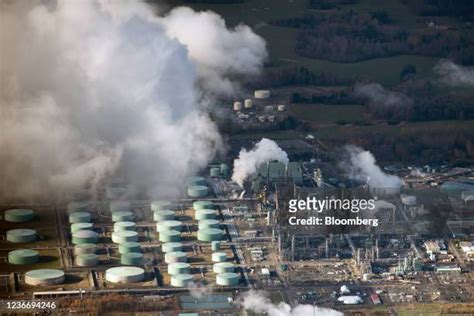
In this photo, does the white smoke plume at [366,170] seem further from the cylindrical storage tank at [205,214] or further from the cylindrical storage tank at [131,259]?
the cylindrical storage tank at [131,259]

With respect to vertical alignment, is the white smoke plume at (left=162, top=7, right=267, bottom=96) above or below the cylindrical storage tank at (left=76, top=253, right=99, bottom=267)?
above

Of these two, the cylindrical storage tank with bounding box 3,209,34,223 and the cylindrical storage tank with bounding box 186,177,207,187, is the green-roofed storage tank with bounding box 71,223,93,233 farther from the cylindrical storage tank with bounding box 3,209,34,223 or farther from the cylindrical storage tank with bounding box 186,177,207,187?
the cylindrical storage tank with bounding box 186,177,207,187

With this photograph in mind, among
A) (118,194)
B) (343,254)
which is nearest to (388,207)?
(343,254)

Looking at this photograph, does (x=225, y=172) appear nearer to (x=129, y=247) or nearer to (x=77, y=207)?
(x=77, y=207)

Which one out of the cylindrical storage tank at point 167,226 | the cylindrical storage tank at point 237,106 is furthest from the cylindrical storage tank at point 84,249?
the cylindrical storage tank at point 237,106

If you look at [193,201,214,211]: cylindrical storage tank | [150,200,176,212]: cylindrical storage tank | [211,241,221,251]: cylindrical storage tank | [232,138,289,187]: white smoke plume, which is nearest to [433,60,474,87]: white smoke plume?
[232,138,289,187]: white smoke plume

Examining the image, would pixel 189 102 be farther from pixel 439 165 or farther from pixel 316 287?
pixel 316 287

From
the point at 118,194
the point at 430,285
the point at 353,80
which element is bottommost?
the point at 430,285
